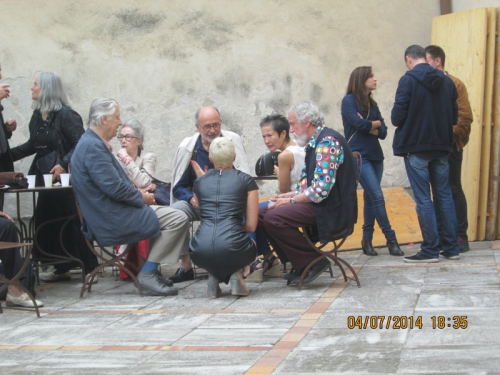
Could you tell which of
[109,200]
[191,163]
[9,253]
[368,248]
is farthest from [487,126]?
[9,253]

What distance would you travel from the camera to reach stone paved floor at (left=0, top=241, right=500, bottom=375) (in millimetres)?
4047

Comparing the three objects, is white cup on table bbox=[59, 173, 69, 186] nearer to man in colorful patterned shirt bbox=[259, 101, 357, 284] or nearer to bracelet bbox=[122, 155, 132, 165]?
bracelet bbox=[122, 155, 132, 165]

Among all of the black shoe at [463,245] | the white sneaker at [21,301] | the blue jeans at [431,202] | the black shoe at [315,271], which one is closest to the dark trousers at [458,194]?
the black shoe at [463,245]

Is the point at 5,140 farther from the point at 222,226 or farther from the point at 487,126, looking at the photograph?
the point at 487,126

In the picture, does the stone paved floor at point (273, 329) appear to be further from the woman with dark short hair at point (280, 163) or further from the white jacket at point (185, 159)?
the white jacket at point (185, 159)

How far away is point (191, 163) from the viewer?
6.93m

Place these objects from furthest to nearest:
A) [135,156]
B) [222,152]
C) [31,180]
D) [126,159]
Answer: [135,156], [126,159], [31,180], [222,152]

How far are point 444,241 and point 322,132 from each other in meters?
1.86

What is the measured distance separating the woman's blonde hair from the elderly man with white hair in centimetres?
65

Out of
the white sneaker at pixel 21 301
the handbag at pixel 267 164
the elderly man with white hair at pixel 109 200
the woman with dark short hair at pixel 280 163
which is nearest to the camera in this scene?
the white sneaker at pixel 21 301

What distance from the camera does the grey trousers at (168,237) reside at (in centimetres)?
628

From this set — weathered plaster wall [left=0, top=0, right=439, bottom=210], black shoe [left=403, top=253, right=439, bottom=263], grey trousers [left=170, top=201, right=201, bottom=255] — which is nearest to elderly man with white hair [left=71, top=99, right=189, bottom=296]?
grey trousers [left=170, top=201, right=201, bottom=255]

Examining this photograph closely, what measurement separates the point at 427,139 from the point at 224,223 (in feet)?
7.01

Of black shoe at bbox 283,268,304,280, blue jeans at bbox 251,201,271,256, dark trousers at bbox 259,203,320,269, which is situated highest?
dark trousers at bbox 259,203,320,269
